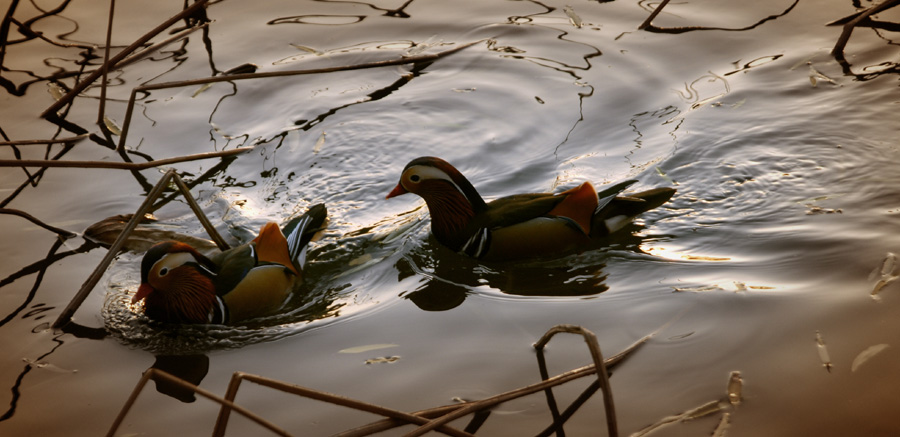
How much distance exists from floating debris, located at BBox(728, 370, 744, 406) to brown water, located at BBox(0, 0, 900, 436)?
0.03 metres

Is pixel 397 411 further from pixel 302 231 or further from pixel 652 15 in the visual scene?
pixel 652 15

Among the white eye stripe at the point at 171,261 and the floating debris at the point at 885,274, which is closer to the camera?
the floating debris at the point at 885,274

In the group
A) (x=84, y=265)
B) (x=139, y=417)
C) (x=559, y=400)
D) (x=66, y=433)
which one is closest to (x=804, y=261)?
(x=559, y=400)

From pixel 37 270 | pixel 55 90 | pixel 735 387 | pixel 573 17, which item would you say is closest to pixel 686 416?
pixel 735 387

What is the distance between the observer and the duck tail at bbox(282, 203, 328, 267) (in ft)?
16.4

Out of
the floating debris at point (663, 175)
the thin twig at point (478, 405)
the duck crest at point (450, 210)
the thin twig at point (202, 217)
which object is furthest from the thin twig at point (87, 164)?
the floating debris at point (663, 175)

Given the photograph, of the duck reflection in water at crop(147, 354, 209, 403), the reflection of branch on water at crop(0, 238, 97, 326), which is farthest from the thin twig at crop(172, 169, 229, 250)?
the duck reflection in water at crop(147, 354, 209, 403)

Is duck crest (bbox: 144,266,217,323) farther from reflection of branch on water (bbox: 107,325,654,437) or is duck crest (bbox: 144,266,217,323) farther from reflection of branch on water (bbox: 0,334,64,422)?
reflection of branch on water (bbox: 107,325,654,437)

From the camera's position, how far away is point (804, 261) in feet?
15.4

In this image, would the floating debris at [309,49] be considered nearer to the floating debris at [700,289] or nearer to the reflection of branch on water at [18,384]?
the reflection of branch on water at [18,384]

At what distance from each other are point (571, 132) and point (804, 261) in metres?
2.30

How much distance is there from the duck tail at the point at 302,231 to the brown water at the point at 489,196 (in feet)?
0.89

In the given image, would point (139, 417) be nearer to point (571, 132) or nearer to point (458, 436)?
point (458, 436)

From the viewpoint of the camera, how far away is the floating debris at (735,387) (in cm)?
361
